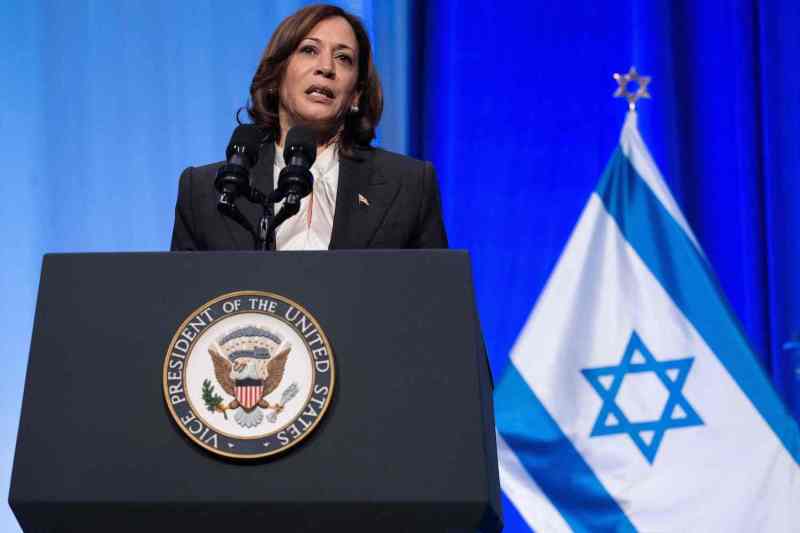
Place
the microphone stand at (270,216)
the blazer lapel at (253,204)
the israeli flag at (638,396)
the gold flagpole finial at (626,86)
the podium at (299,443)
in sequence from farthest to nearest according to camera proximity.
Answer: the gold flagpole finial at (626,86), the israeli flag at (638,396), the blazer lapel at (253,204), the microphone stand at (270,216), the podium at (299,443)

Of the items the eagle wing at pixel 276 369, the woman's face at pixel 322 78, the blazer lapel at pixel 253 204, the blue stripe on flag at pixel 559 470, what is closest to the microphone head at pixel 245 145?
the blazer lapel at pixel 253 204

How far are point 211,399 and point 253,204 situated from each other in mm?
612

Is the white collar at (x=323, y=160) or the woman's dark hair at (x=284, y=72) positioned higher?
the woman's dark hair at (x=284, y=72)

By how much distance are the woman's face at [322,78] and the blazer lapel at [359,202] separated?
0.34 ft

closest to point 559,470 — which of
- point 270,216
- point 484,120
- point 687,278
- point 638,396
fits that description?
point 638,396

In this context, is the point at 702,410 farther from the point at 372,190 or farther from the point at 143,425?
the point at 143,425

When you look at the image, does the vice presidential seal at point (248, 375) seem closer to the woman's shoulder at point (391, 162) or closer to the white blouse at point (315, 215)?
the white blouse at point (315, 215)

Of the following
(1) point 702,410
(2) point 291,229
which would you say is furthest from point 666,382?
(2) point 291,229

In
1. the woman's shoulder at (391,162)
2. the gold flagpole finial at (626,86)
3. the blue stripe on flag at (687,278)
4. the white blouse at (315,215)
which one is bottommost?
the blue stripe on flag at (687,278)

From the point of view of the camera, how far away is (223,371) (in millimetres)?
1117

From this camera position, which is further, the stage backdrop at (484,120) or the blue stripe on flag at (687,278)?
the stage backdrop at (484,120)

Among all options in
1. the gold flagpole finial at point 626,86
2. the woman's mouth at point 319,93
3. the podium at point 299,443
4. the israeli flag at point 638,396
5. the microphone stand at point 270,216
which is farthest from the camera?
the gold flagpole finial at point 626,86

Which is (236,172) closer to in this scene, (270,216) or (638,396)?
(270,216)

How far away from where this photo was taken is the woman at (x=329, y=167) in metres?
1.73
